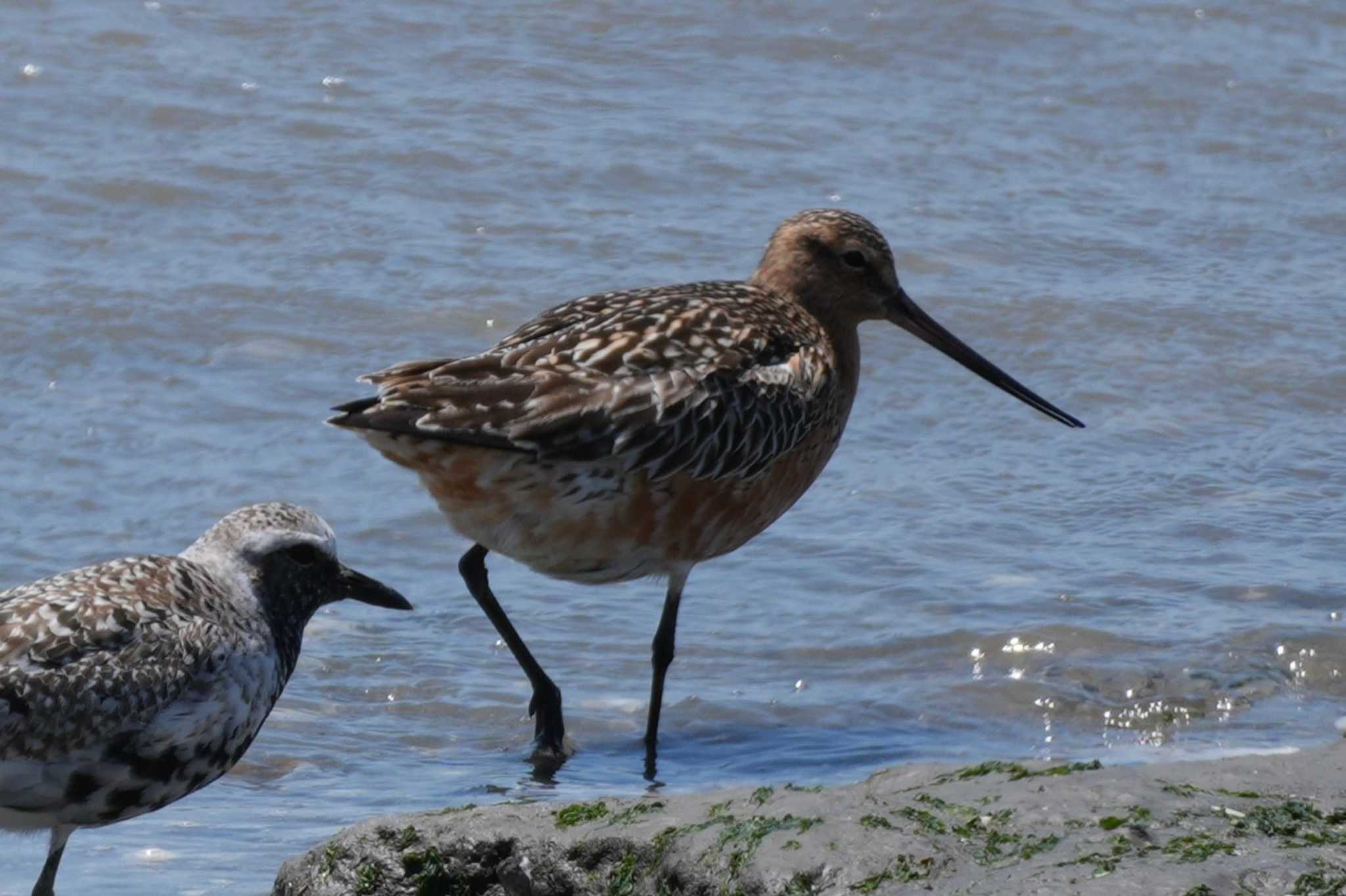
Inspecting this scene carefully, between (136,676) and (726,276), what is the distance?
546 cm

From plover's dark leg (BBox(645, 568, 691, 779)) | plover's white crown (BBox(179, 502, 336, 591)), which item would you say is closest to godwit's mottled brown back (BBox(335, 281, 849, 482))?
plover's dark leg (BBox(645, 568, 691, 779))

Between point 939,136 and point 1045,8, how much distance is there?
2228 mm

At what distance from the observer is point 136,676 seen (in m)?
5.34

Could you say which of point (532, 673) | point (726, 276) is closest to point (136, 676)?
point (532, 673)

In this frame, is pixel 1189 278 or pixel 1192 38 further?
pixel 1192 38

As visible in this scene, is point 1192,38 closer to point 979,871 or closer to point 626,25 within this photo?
point 626,25

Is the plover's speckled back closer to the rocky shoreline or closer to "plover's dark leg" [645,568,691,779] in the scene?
the rocky shoreline

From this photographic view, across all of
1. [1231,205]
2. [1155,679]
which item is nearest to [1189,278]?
[1231,205]

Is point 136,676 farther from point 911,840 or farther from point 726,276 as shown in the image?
point 726,276

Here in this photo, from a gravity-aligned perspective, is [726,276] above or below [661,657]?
above

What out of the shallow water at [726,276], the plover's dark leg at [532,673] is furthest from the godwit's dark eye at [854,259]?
the plover's dark leg at [532,673]

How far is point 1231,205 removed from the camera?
38.4 feet

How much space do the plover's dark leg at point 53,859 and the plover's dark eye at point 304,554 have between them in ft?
2.84

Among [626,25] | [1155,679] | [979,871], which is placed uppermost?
[626,25]
